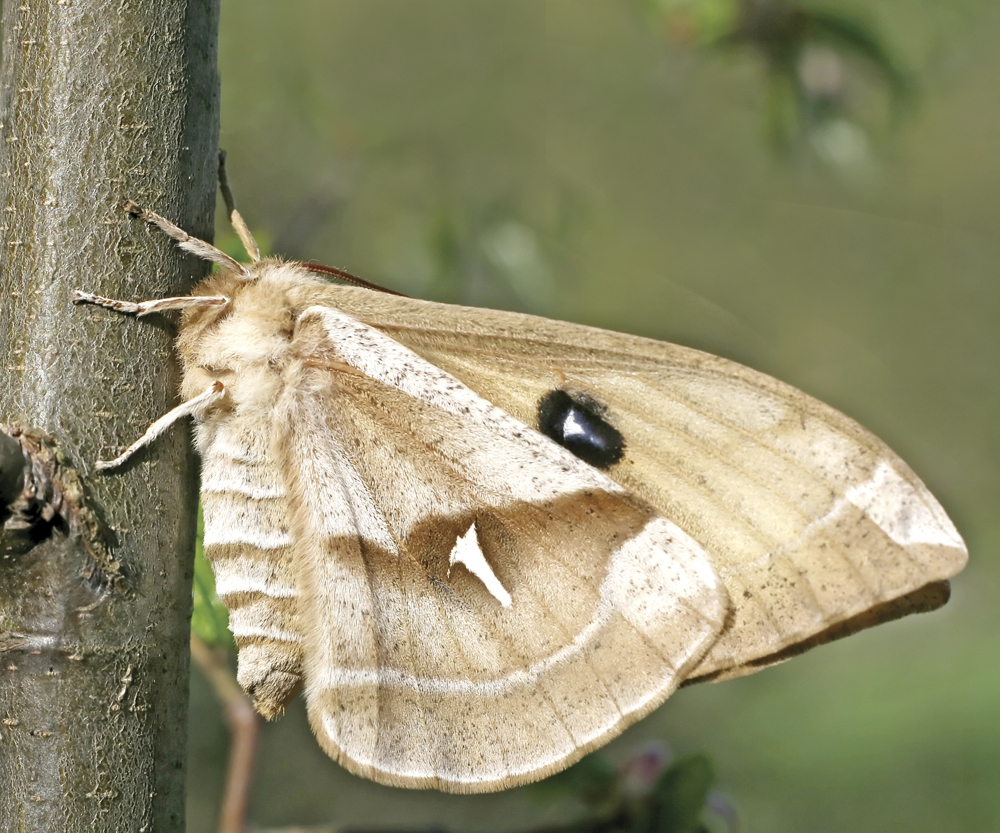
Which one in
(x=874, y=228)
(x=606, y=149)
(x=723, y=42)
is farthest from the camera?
(x=874, y=228)

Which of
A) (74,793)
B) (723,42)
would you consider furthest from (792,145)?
(74,793)

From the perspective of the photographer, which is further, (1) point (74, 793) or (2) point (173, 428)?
(2) point (173, 428)

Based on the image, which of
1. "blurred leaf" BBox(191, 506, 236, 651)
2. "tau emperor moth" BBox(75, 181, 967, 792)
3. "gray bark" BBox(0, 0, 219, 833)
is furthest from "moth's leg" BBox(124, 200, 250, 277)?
"blurred leaf" BBox(191, 506, 236, 651)

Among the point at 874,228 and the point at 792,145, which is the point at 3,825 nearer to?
the point at 792,145

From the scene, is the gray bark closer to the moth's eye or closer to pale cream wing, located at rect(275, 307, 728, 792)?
pale cream wing, located at rect(275, 307, 728, 792)

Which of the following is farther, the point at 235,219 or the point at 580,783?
the point at 580,783

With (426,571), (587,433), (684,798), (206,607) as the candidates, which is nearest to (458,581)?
(426,571)

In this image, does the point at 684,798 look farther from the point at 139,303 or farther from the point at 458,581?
the point at 139,303
